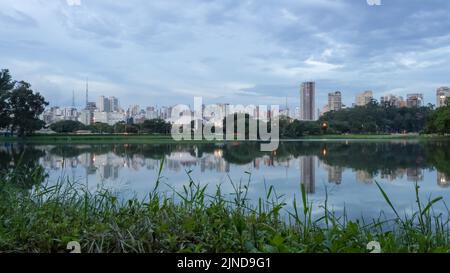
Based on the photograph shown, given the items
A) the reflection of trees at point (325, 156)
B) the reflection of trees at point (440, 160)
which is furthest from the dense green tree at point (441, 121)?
the reflection of trees at point (440, 160)

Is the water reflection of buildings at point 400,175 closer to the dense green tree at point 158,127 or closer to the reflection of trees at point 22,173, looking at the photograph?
the reflection of trees at point 22,173

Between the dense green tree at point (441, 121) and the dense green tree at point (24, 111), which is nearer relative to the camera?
the dense green tree at point (24, 111)

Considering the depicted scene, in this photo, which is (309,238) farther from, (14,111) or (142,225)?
(14,111)

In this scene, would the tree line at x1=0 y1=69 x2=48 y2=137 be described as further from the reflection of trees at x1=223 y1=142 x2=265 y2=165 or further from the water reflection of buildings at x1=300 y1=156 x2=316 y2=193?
the water reflection of buildings at x1=300 y1=156 x2=316 y2=193

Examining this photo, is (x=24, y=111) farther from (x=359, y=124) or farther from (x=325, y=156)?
(x=359, y=124)

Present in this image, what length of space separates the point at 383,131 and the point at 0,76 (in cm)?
3709

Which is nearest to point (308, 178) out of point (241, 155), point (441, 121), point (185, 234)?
point (185, 234)

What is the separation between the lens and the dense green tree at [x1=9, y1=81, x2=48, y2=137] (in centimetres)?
981

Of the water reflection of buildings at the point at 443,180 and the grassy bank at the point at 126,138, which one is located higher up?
the grassy bank at the point at 126,138

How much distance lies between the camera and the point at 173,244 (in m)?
1.62

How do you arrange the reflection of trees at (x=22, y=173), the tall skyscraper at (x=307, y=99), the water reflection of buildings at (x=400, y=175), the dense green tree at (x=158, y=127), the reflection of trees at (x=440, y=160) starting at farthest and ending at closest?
1. the dense green tree at (x=158, y=127)
2. the reflection of trees at (x=440, y=160)
3. the water reflection of buildings at (x=400, y=175)
4. the tall skyscraper at (x=307, y=99)
5. the reflection of trees at (x=22, y=173)

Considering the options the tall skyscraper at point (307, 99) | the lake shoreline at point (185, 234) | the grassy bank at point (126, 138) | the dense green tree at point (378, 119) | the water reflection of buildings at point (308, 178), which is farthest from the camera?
the dense green tree at point (378, 119)

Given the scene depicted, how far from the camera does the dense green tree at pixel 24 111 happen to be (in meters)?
9.81
